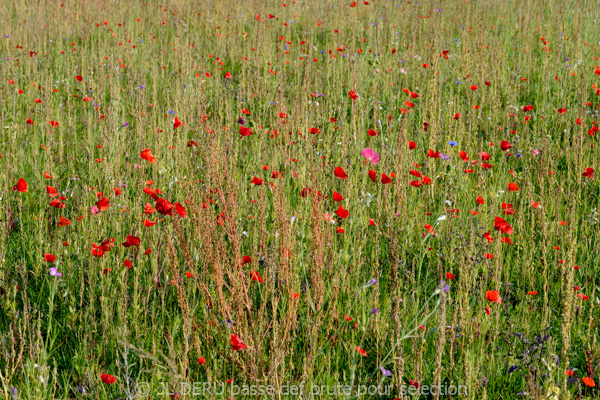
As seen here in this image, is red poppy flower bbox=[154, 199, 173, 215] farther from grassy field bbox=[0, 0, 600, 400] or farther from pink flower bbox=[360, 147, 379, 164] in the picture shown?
pink flower bbox=[360, 147, 379, 164]

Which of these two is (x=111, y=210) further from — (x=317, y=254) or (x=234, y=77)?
(x=234, y=77)

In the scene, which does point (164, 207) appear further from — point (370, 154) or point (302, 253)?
point (370, 154)

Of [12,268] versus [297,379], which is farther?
[12,268]

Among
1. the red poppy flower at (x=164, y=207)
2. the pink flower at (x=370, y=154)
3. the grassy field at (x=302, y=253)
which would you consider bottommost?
the grassy field at (x=302, y=253)

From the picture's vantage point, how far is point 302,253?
6.55 feet

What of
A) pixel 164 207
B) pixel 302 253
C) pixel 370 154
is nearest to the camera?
pixel 164 207

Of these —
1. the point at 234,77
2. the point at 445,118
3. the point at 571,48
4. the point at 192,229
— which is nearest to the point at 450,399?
the point at 192,229

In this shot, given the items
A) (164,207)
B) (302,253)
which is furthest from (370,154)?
(164,207)

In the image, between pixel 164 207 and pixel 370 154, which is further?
pixel 370 154

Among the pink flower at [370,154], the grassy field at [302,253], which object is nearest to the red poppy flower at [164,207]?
the grassy field at [302,253]

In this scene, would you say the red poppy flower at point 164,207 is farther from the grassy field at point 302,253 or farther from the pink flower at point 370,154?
the pink flower at point 370,154

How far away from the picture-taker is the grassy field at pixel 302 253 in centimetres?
156

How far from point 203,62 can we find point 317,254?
3750mm

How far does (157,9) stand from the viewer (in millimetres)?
6371
